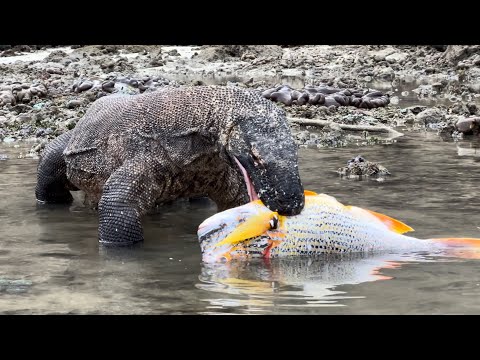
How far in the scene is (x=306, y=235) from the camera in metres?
6.91

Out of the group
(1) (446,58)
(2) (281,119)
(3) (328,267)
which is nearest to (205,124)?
(2) (281,119)

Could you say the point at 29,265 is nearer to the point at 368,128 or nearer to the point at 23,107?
the point at 368,128

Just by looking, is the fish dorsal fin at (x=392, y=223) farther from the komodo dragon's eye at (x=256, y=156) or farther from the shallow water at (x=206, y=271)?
the komodo dragon's eye at (x=256, y=156)

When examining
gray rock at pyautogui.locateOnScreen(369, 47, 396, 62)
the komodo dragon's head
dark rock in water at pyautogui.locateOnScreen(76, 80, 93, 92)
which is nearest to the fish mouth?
the komodo dragon's head

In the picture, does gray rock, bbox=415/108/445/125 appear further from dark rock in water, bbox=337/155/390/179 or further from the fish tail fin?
the fish tail fin

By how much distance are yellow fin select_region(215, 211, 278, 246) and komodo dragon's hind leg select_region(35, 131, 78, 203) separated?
3305 mm

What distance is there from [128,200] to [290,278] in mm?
1967

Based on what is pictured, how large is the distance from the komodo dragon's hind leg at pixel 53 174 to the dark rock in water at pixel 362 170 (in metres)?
3.22

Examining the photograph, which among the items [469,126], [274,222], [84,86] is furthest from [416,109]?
[274,222]

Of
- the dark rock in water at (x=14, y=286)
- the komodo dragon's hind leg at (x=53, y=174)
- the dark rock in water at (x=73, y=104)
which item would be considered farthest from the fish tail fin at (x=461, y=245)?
the dark rock in water at (x=73, y=104)

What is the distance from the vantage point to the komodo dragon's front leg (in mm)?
7801

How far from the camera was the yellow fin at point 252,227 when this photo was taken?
678cm

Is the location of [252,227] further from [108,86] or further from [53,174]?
[108,86]

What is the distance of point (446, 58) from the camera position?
26.9m
